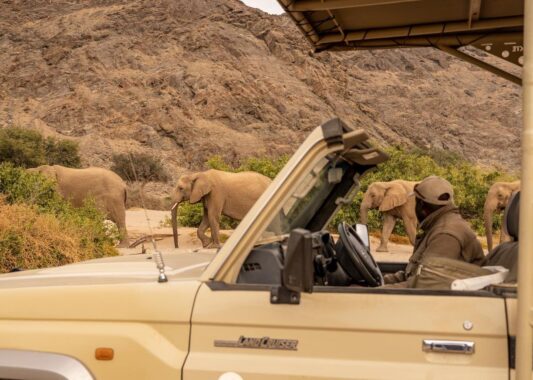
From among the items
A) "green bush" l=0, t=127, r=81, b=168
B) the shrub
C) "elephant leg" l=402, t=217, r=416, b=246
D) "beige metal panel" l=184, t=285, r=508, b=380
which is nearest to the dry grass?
"beige metal panel" l=184, t=285, r=508, b=380

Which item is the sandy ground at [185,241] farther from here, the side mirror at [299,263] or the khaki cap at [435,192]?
the side mirror at [299,263]

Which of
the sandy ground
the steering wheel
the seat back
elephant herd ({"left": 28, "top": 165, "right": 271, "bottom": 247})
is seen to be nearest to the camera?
the seat back

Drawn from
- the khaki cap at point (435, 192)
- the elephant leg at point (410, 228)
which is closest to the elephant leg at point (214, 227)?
the elephant leg at point (410, 228)

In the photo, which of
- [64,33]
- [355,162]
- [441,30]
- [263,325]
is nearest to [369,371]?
[263,325]

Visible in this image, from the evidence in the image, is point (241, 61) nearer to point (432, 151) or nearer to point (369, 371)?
point (432, 151)

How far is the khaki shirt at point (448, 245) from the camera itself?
14.2ft

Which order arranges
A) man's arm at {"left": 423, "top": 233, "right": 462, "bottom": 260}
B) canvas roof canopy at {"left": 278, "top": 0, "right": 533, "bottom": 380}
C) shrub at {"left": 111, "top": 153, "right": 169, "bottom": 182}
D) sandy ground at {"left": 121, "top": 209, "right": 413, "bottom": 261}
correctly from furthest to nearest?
shrub at {"left": 111, "top": 153, "right": 169, "bottom": 182} < sandy ground at {"left": 121, "top": 209, "right": 413, "bottom": 261} < canvas roof canopy at {"left": 278, "top": 0, "right": 533, "bottom": 380} < man's arm at {"left": 423, "top": 233, "right": 462, "bottom": 260}

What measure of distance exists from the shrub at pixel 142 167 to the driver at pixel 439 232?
111 feet

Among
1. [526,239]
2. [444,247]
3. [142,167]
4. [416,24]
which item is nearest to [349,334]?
[526,239]

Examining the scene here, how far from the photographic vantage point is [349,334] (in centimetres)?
284

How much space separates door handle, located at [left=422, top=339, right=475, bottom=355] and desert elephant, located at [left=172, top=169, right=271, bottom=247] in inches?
607

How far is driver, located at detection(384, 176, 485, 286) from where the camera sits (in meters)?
4.36

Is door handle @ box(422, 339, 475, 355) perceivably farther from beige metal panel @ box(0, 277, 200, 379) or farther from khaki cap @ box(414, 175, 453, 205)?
khaki cap @ box(414, 175, 453, 205)

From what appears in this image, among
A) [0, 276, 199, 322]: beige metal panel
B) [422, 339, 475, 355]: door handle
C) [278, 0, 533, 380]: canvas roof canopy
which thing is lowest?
[422, 339, 475, 355]: door handle
